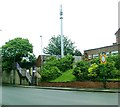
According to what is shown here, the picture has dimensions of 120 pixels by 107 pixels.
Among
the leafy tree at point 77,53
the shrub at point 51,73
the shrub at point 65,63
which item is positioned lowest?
the shrub at point 51,73

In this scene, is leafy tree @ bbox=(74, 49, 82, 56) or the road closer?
the road

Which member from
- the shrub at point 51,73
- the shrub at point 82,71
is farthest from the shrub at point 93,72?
the shrub at point 51,73

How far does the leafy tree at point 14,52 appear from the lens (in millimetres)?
70562

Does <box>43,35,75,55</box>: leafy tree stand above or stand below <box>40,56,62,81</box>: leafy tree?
above

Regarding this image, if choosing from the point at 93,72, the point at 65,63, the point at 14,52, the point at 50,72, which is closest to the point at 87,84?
the point at 93,72

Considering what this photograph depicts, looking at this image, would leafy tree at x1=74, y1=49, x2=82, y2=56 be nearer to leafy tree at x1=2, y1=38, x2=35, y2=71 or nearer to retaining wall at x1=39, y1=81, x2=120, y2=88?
leafy tree at x1=2, y1=38, x2=35, y2=71

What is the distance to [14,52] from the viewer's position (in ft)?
232

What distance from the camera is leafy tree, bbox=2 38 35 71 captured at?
7056 cm

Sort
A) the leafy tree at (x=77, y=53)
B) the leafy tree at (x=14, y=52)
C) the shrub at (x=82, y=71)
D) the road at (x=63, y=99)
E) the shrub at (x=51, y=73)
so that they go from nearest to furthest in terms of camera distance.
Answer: the road at (x=63, y=99) < the shrub at (x=82, y=71) < the shrub at (x=51, y=73) < the leafy tree at (x=14, y=52) < the leafy tree at (x=77, y=53)

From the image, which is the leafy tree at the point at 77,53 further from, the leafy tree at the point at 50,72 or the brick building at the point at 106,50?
the leafy tree at the point at 50,72

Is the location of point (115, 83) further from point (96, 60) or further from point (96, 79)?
point (96, 60)

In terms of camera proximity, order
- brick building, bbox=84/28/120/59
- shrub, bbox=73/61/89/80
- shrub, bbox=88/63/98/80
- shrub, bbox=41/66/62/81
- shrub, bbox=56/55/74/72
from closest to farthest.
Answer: shrub, bbox=88/63/98/80
shrub, bbox=73/61/89/80
shrub, bbox=41/66/62/81
shrub, bbox=56/55/74/72
brick building, bbox=84/28/120/59

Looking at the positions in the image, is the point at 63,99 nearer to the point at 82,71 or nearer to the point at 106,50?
the point at 82,71

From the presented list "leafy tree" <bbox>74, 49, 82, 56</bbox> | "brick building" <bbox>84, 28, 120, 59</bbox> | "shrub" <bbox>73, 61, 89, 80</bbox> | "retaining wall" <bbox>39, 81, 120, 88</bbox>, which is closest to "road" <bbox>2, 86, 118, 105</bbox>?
"retaining wall" <bbox>39, 81, 120, 88</bbox>
